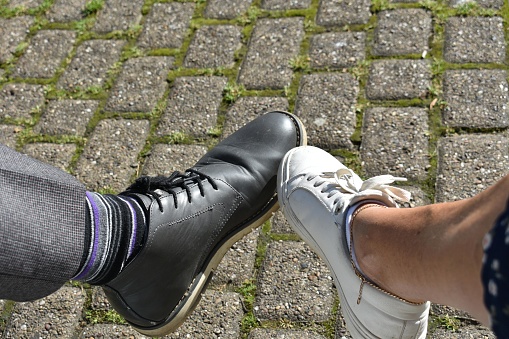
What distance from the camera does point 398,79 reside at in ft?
9.56

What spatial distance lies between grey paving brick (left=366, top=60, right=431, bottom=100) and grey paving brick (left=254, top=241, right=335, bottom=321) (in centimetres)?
82

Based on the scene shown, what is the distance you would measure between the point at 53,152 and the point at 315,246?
4.25 feet

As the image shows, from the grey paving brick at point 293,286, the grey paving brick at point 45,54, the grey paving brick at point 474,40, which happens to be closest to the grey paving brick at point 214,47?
the grey paving brick at point 45,54

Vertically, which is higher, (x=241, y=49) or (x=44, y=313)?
(x=241, y=49)

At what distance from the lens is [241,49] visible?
3.21 m

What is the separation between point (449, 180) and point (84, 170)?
1.45 metres

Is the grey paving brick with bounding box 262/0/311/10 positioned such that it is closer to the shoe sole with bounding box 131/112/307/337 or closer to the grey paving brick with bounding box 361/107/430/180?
the grey paving brick with bounding box 361/107/430/180

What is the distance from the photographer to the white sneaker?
6.40 feet

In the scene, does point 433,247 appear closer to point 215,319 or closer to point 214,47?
point 215,319

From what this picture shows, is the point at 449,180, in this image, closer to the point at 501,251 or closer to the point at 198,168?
the point at 198,168

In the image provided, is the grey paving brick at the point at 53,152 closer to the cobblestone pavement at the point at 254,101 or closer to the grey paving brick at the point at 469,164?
the cobblestone pavement at the point at 254,101

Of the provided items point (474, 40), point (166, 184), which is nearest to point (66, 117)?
point (166, 184)

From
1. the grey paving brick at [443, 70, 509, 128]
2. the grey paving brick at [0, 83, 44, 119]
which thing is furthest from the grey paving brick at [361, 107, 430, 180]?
A: the grey paving brick at [0, 83, 44, 119]

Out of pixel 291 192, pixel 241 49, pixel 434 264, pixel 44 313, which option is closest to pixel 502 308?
pixel 434 264
